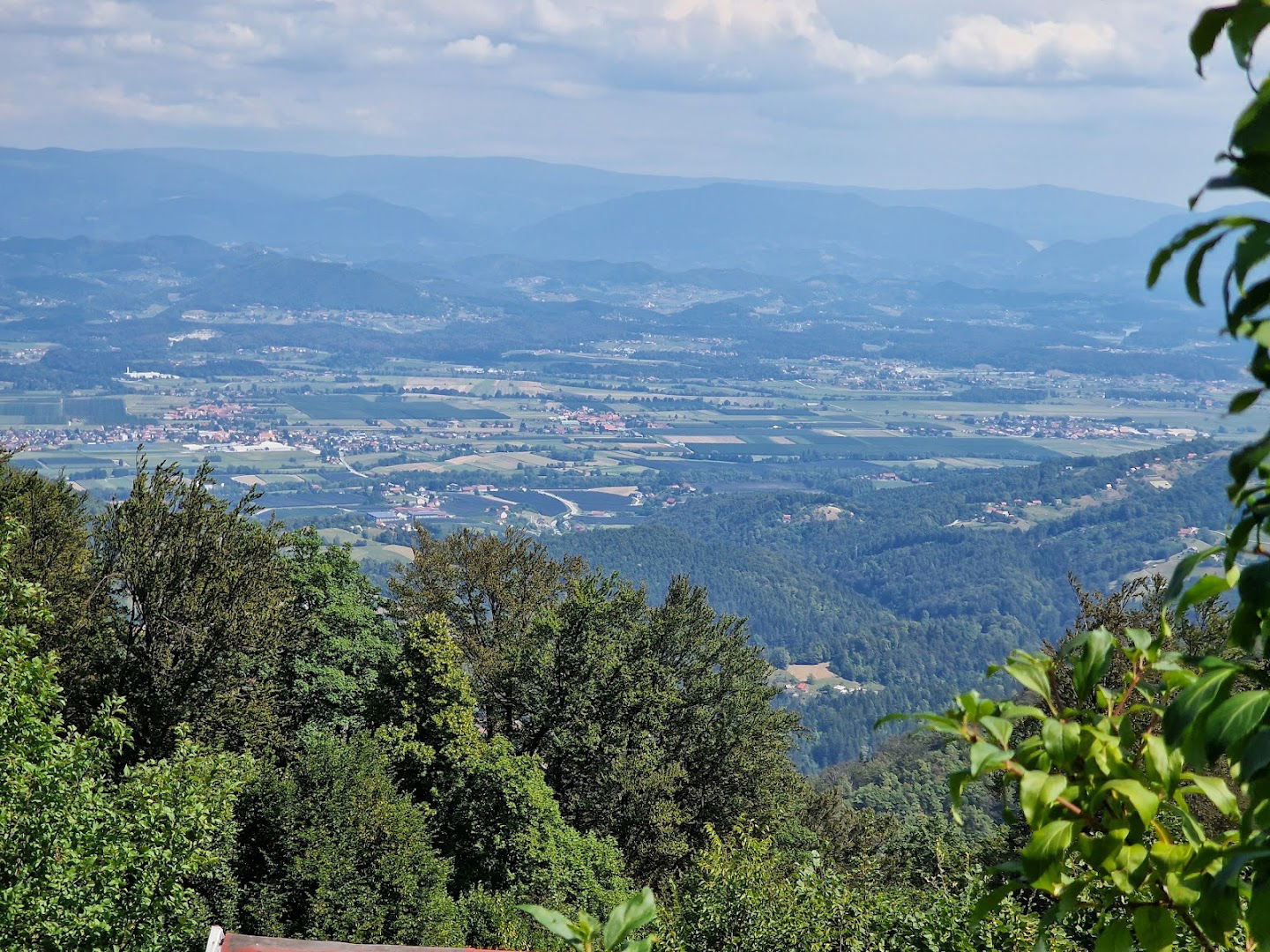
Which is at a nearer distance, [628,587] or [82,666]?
[82,666]

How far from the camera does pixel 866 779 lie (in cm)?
7656

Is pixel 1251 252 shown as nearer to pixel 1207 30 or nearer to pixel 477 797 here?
pixel 1207 30

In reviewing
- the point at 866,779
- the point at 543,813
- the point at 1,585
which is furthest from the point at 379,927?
the point at 866,779

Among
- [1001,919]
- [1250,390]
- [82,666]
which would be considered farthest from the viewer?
[82,666]

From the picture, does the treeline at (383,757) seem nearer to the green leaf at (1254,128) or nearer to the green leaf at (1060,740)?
the green leaf at (1060,740)

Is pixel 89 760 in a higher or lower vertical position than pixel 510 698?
higher

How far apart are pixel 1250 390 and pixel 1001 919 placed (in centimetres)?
1108

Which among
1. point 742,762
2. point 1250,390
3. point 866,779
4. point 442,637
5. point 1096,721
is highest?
point 1250,390

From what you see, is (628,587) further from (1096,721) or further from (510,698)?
(1096,721)

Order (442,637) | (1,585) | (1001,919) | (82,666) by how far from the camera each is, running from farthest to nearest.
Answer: (442,637), (82,666), (1,585), (1001,919)

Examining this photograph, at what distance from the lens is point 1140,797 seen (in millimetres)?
2238

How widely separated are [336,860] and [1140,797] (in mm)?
18847

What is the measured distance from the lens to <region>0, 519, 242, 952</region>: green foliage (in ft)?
33.6

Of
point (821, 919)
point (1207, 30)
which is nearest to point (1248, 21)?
point (1207, 30)
